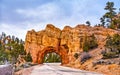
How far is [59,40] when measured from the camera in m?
80.2

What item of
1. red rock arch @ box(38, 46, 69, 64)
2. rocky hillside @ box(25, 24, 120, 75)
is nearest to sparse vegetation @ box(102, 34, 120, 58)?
rocky hillside @ box(25, 24, 120, 75)

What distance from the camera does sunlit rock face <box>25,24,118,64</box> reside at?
7484cm

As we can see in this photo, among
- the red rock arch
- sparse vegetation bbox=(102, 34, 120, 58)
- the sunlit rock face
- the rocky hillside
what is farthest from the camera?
the red rock arch

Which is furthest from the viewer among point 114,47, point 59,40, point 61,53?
point 61,53

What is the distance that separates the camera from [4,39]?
6658 inches

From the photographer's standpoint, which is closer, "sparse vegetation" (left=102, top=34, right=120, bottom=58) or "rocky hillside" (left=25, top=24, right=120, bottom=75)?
"sparse vegetation" (left=102, top=34, right=120, bottom=58)

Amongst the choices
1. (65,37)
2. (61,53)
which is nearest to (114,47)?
(65,37)

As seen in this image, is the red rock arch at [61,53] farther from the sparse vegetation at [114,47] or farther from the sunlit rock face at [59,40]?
the sparse vegetation at [114,47]

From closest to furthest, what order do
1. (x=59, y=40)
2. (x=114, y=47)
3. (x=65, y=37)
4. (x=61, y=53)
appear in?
1. (x=114, y=47)
2. (x=65, y=37)
3. (x=59, y=40)
4. (x=61, y=53)

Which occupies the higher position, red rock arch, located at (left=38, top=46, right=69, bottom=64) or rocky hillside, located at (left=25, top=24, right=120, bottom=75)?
rocky hillside, located at (left=25, top=24, right=120, bottom=75)

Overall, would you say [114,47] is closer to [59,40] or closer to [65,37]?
[65,37]

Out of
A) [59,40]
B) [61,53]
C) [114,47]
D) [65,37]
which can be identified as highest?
[65,37]

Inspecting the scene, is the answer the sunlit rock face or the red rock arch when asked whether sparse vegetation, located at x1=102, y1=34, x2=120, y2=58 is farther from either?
the red rock arch

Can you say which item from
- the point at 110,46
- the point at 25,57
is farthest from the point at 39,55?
the point at 110,46
